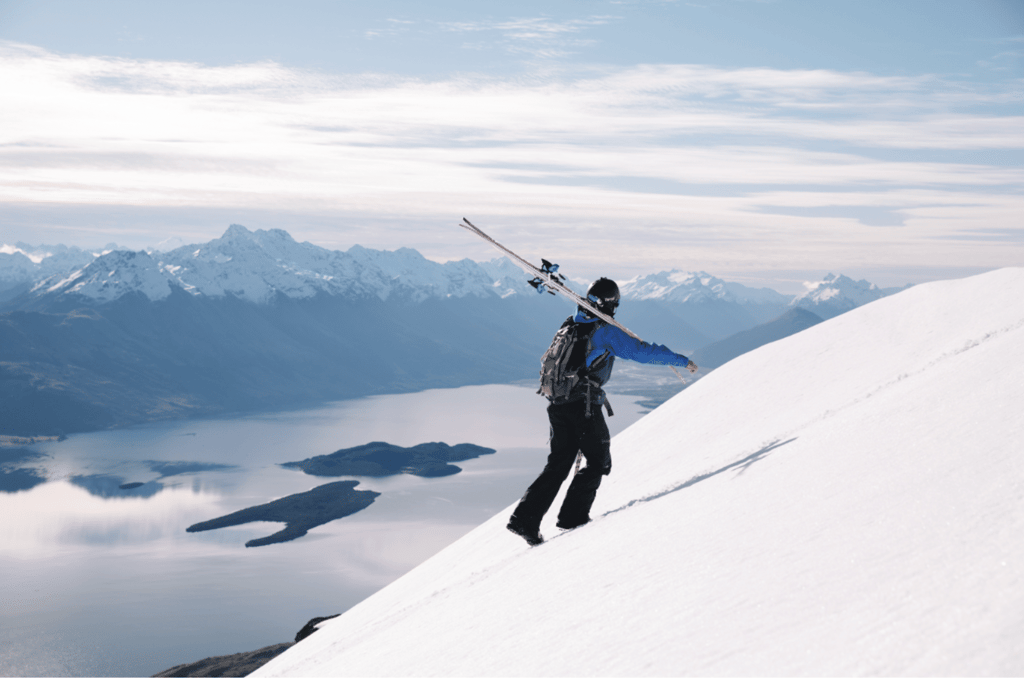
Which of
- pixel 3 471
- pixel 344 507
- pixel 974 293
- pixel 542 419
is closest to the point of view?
pixel 974 293

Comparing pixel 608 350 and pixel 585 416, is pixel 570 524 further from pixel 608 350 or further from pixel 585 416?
pixel 608 350

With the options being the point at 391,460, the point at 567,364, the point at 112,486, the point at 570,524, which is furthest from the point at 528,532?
the point at 112,486

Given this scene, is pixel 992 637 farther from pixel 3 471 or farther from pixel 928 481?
pixel 3 471

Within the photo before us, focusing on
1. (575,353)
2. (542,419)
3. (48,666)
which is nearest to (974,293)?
(575,353)

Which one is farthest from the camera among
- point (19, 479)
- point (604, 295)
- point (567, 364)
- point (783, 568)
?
point (19, 479)

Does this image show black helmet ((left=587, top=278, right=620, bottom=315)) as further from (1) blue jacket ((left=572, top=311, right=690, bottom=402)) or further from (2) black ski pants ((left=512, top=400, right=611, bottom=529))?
(2) black ski pants ((left=512, top=400, right=611, bottom=529))

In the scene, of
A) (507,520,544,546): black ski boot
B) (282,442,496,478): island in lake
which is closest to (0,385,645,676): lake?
(282,442,496,478): island in lake

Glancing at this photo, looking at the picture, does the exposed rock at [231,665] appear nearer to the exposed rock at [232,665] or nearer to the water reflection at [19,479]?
the exposed rock at [232,665]
